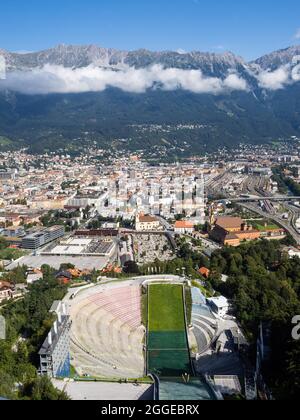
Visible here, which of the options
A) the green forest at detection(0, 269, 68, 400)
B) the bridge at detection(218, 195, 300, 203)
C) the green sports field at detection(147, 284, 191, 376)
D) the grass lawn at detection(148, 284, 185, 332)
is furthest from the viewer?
the bridge at detection(218, 195, 300, 203)

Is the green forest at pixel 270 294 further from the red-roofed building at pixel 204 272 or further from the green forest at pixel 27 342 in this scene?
the green forest at pixel 27 342

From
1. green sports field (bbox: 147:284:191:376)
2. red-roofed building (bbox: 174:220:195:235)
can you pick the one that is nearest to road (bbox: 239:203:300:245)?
red-roofed building (bbox: 174:220:195:235)

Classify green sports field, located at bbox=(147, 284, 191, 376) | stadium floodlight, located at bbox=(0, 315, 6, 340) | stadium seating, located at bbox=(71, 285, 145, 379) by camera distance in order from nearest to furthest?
1. stadium seating, located at bbox=(71, 285, 145, 379)
2. stadium floodlight, located at bbox=(0, 315, 6, 340)
3. green sports field, located at bbox=(147, 284, 191, 376)

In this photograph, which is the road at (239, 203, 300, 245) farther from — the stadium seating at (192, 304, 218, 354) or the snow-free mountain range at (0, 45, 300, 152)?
the snow-free mountain range at (0, 45, 300, 152)

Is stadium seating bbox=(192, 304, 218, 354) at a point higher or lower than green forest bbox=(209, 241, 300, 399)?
lower

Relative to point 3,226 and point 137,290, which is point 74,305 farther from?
point 3,226

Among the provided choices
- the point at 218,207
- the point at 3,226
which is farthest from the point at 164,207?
the point at 3,226

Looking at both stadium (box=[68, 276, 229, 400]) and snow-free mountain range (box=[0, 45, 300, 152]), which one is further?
snow-free mountain range (box=[0, 45, 300, 152])

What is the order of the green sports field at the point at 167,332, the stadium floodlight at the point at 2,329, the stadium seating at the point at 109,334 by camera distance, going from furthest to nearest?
the green sports field at the point at 167,332 < the stadium floodlight at the point at 2,329 < the stadium seating at the point at 109,334

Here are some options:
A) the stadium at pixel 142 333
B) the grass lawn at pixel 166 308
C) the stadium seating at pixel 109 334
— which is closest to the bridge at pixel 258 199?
the stadium at pixel 142 333
